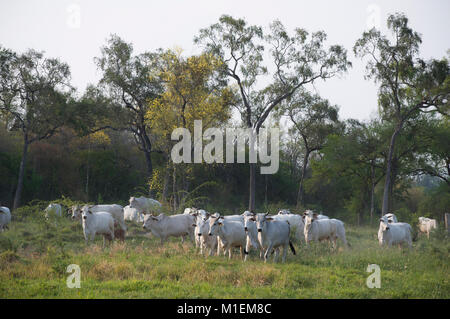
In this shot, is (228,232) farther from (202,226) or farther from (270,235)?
(270,235)

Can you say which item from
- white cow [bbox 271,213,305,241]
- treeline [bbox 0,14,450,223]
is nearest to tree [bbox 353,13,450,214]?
treeline [bbox 0,14,450,223]

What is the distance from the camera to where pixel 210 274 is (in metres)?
10.7

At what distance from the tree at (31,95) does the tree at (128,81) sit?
456 centimetres

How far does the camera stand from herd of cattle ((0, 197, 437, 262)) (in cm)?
1359

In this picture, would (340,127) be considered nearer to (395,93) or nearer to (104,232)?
(395,93)

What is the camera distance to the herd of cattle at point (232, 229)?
44.6 ft

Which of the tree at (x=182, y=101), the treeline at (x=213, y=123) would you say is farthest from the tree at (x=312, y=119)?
the tree at (x=182, y=101)

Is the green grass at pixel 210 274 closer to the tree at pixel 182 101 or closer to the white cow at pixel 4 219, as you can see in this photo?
the white cow at pixel 4 219

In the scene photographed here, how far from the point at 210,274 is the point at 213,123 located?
18685 millimetres

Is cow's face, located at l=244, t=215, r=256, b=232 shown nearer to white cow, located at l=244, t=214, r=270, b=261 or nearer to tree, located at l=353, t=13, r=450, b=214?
white cow, located at l=244, t=214, r=270, b=261

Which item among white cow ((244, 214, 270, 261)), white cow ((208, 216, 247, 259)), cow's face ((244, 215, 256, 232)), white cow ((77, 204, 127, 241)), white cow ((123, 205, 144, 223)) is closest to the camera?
cow's face ((244, 215, 256, 232))

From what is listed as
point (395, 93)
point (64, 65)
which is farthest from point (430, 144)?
point (64, 65)

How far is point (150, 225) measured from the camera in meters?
16.8

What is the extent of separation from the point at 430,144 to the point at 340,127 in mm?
8251
